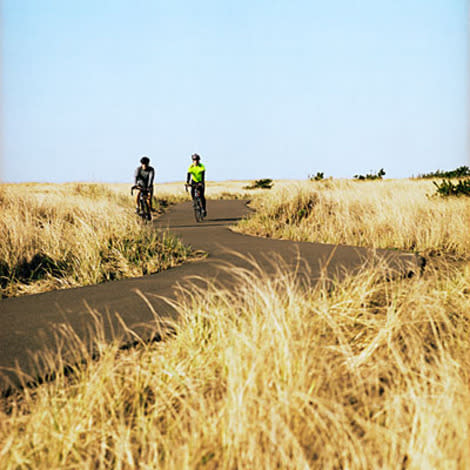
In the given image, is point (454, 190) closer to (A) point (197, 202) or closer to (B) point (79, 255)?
(A) point (197, 202)

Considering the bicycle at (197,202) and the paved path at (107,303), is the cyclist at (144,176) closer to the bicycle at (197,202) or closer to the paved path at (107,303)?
the bicycle at (197,202)

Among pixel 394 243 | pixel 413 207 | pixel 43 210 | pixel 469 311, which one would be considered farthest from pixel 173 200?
pixel 469 311

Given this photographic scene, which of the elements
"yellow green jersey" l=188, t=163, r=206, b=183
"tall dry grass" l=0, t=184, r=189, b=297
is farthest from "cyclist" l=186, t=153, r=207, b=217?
"tall dry grass" l=0, t=184, r=189, b=297

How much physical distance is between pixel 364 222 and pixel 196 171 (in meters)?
6.04

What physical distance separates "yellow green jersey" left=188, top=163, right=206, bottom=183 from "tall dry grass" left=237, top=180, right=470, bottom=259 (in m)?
2.16

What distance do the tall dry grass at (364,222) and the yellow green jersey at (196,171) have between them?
2.16 metres

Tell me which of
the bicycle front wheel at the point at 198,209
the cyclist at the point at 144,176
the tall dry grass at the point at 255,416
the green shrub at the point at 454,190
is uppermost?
the cyclist at the point at 144,176

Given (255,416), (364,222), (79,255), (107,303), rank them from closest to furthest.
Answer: (255,416) → (107,303) → (79,255) → (364,222)

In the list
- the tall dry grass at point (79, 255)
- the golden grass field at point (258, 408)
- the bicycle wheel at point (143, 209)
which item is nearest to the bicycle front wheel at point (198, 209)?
the bicycle wheel at point (143, 209)

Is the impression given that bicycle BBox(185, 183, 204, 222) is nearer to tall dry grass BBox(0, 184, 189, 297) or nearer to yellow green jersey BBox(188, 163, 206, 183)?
yellow green jersey BBox(188, 163, 206, 183)

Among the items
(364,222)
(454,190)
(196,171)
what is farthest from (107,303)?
(454,190)

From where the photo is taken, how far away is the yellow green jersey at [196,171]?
15211mm

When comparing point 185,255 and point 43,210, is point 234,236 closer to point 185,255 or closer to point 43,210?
point 185,255

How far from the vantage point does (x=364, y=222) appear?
11.1 m
